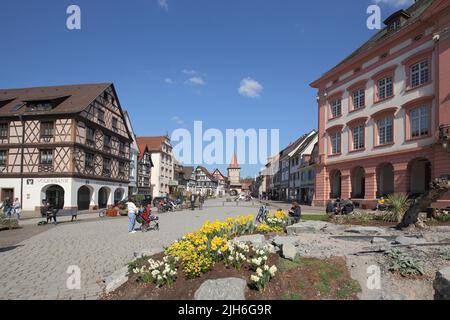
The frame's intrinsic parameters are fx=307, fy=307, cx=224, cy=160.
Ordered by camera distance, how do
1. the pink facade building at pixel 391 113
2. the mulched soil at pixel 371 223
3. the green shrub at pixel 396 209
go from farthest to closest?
the pink facade building at pixel 391 113 < the green shrub at pixel 396 209 < the mulched soil at pixel 371 223

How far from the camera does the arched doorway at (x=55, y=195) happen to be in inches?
1233

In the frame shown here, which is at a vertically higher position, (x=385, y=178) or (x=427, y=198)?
(x=385, y=178)

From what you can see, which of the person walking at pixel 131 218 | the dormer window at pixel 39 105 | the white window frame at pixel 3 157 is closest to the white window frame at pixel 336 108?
the person walking at pixel 131 218

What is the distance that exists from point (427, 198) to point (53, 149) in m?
30.4

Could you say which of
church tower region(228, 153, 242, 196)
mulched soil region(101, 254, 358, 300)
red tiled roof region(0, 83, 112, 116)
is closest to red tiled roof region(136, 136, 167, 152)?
red tiled roof region(0, 83, 112, 116)

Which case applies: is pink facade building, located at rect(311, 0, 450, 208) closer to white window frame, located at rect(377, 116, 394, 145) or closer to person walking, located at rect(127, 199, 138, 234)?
white window frame, located at rect(377, 116, 394, 145)

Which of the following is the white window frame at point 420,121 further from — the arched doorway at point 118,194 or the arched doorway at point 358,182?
the arched doorway at point 118,194

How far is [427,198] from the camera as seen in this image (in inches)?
462

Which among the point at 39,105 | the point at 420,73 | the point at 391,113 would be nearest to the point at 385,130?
the point at 391,113

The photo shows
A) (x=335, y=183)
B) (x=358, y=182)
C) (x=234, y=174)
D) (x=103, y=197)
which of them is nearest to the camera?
(x=358, y=182)

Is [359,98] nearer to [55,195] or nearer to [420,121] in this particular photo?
[420,121]

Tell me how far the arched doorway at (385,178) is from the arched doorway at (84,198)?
97.4 ft

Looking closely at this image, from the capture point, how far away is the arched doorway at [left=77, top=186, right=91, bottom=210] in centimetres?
3288
